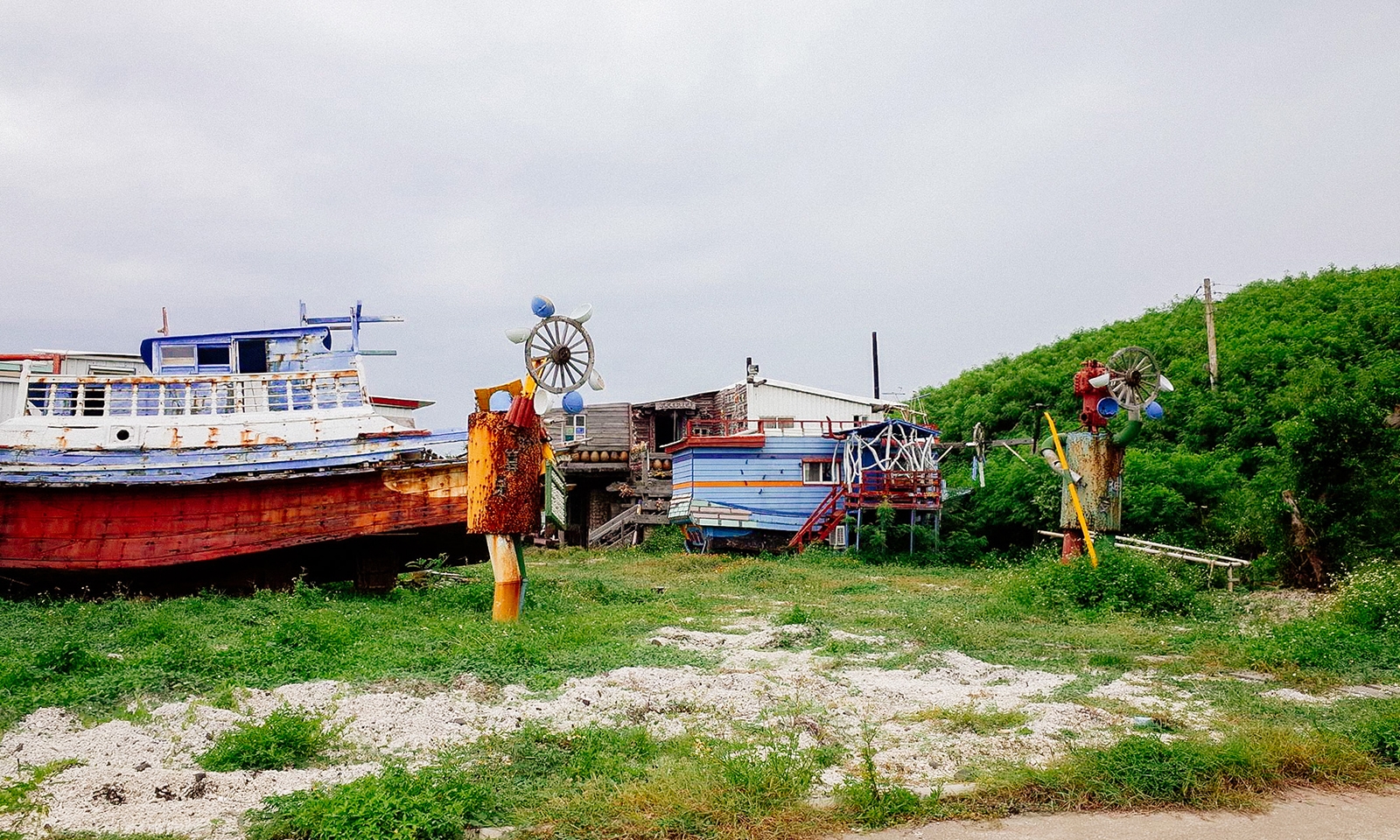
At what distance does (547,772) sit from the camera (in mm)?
6949

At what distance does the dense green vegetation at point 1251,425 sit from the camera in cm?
1850

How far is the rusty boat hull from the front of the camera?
18.5 metres

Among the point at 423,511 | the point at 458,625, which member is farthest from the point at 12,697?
the point at 423,511

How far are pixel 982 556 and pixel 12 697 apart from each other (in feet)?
82.3

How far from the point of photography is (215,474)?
19.0m

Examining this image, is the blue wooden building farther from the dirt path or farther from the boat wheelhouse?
the dirt path

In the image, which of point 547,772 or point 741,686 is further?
point 741,686

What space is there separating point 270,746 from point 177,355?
16.7 m

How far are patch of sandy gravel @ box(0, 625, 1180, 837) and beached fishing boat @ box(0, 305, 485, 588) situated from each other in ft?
33.4

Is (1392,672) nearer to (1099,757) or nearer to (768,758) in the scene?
(1099,757)

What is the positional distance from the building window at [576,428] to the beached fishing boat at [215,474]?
2115 centimetres

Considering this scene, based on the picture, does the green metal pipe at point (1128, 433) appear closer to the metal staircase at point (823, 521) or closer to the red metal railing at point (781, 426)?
the metal staircase at point (823, 521)

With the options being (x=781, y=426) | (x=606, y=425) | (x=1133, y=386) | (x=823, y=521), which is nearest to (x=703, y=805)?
(x=1133, y=386)

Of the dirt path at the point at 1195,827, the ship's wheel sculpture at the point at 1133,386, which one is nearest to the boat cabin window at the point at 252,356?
the ship's wheel sculpture at the point at 1133,386
